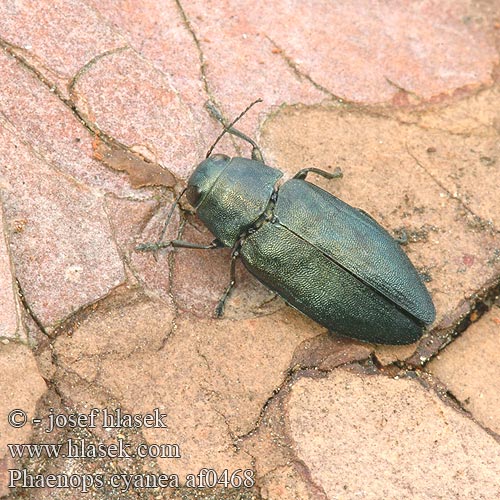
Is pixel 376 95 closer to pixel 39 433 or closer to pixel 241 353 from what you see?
pixel 241 353

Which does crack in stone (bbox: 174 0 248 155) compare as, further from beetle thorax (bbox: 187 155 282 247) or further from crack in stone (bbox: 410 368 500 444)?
crack in stone (bbox: 410 368 500 444)

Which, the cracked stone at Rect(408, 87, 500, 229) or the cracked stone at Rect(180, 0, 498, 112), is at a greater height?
the cracked stone at Rect(180, 0, 498, 112)

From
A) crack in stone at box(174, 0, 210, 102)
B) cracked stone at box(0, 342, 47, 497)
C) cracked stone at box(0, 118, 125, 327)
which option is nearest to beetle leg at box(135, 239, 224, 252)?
cracked stone at box(0, 118, 125, 327)

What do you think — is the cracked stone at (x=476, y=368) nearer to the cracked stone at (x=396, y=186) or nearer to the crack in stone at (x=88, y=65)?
the cracked stone at (x=396, y=186)

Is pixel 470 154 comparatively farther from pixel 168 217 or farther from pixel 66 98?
pixel 66 98

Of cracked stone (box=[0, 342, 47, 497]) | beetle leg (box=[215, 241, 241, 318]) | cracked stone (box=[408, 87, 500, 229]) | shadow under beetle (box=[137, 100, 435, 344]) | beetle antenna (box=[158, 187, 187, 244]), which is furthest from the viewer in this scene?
cracked stone (box=[408, 87, 500, 229])

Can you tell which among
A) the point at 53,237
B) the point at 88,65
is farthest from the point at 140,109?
the point at 53,237

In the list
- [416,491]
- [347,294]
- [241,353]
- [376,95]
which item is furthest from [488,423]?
[376,95]

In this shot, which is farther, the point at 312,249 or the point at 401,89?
the point at 401,89
